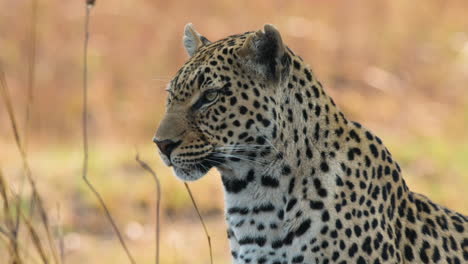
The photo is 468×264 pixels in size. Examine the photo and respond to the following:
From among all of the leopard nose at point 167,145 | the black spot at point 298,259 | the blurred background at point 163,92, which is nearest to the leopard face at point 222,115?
the leopard nose at point 167,145

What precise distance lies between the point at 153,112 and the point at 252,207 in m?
10.3

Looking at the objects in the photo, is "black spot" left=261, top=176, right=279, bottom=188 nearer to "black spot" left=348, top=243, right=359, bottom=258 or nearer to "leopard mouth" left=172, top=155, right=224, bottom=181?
"leopard mouth" left=172, top=155, right=224, bottom=181

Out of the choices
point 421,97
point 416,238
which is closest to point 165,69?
A: point 421,97

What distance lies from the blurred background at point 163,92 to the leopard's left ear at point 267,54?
6.79m

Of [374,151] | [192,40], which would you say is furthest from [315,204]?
[192,40]

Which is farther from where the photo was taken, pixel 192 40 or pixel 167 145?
pixel 192 40

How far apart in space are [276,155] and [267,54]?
479mm

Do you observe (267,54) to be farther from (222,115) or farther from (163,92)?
(163,92)

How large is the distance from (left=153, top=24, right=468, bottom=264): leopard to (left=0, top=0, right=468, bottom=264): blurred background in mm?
6586

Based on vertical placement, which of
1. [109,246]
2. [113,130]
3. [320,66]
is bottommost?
[109,246]

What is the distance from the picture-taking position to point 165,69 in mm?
17125

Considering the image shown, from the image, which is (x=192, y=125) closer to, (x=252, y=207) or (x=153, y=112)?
(x=252, y=207)

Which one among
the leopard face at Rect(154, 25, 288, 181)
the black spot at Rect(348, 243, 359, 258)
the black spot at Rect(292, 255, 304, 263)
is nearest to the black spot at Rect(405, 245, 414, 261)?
the black spot at Rect(348, 243, 359, 258)

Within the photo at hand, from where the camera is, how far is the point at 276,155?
17.5ft
